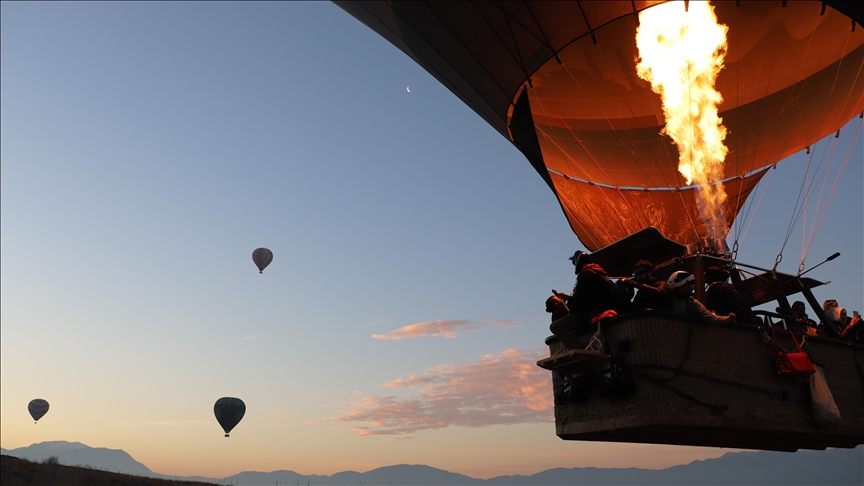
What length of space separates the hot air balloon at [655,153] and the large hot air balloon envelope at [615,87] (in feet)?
0.11

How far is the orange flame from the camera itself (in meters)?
10.8

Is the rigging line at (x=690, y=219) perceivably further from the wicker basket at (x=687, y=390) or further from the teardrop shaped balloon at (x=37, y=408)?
the teardrop shaped balloon at (x=37, y=408)

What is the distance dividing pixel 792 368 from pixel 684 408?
1.60 meters

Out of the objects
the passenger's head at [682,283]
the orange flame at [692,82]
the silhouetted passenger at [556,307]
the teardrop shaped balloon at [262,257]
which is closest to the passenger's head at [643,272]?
the passenger's head at [682,283]

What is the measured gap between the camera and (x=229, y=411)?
47000 millimetres

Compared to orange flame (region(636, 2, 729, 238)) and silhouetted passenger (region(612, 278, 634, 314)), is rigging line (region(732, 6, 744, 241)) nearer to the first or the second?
orange flame (region(636, 2, 729, 238))

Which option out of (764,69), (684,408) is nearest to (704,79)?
(764,69)

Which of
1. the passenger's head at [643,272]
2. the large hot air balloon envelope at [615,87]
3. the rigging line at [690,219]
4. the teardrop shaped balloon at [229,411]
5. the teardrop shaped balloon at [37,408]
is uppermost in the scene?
the teardrop shaped balloon at [37,408]

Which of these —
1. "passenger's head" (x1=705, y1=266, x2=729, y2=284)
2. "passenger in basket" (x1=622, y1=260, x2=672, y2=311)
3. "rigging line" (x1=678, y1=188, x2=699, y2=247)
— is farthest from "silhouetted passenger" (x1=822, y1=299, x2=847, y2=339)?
"rigging line" (x1=678, y1=188, x2=699, y2=247)

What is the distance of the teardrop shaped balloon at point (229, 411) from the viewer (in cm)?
4651

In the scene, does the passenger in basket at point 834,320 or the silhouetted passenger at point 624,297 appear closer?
the silhouetted passenger at point 624,297

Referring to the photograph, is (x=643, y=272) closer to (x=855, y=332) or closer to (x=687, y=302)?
(x=687, y=302)

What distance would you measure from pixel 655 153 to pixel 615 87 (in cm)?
218

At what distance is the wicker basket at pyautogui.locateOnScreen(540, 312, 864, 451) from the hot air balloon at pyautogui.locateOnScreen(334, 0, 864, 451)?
19mm
